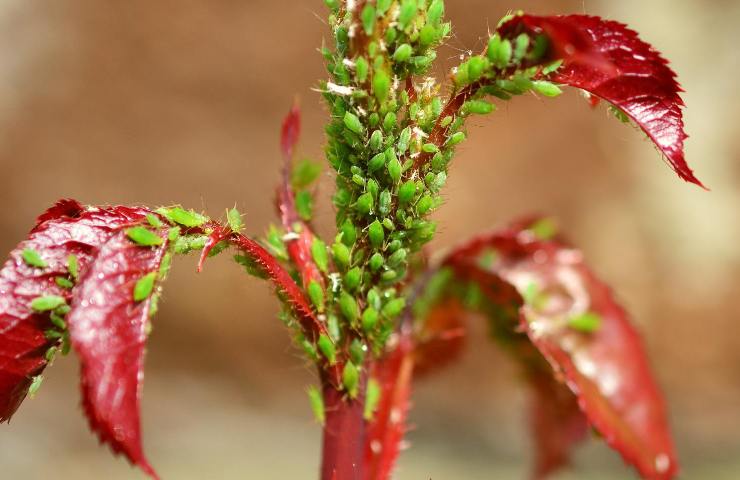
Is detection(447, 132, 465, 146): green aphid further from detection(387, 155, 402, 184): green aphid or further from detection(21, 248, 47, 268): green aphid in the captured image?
detection(21, 248, 47, 268): green aphid

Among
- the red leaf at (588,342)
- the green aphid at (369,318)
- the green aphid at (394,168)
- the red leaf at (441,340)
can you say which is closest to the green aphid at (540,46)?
the green aphid at (394,168)

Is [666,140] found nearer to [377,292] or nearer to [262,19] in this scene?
Result: [377,292]

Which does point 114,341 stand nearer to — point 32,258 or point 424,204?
point 32,258

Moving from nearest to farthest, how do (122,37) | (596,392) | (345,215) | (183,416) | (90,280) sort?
(90,280) < (345,215) < (596,392) < (122,37) < (183,416)

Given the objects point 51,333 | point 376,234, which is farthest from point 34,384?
point 376,234

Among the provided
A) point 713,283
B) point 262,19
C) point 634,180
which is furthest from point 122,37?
point 713,283

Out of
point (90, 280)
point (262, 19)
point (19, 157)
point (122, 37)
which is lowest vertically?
point (90, 280)

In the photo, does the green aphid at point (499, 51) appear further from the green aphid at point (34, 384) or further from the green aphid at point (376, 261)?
the green aphid at point (34, 384)
